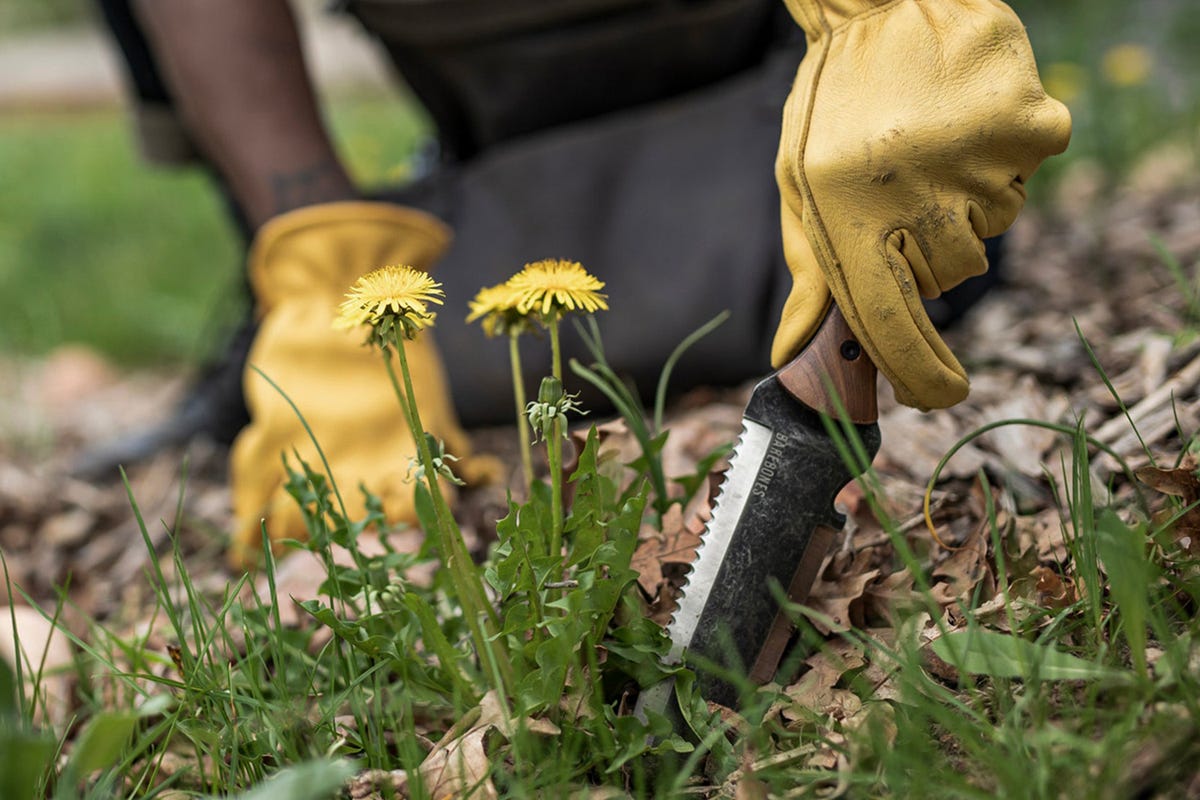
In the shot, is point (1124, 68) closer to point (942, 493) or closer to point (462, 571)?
point (942, 493)

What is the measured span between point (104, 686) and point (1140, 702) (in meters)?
1.11

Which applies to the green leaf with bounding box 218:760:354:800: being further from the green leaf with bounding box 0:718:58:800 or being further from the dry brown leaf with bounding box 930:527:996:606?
the dry brown leaf with bounding box 930:527:996:606

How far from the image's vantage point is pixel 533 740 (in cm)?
93

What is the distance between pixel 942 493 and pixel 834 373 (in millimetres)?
329

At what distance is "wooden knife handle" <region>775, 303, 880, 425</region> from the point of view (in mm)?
1010

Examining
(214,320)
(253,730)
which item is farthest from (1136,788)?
(214,320)

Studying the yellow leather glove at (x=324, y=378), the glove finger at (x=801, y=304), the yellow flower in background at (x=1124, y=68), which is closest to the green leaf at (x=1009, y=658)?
the glove finger at (x=801, y=304)

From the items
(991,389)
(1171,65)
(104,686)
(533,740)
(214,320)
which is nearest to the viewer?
(533,740)

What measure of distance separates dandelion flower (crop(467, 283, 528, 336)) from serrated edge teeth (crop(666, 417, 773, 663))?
0.25 meters

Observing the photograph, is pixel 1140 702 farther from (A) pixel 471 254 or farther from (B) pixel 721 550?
(A) pixel 471 254

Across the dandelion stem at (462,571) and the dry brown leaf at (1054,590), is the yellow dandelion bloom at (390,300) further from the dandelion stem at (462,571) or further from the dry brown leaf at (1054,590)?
the dry brown leaf at (1054,590)

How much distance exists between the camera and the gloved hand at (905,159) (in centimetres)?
99

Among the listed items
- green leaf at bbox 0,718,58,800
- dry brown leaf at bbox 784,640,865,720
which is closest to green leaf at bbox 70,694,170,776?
green leaf at bbox 0,718,58,800

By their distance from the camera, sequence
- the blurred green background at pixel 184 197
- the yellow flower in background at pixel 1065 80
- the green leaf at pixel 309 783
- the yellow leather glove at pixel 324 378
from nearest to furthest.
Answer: the green leaf at pixel 309 783 < the yellow leather glove at pixel 324 378 < the yellow flower in background at pixel 1065 80 < the blurred green background at pixel 184 197
